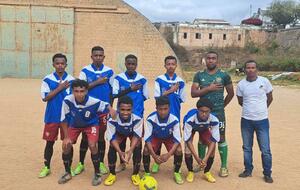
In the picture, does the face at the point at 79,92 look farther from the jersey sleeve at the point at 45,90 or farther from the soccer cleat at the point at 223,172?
the soccer cleat at the point at 223,172

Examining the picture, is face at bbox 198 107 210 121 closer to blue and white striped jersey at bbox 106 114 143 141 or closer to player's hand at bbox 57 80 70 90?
blue and white striped jersey at bbox 106 114 143 141

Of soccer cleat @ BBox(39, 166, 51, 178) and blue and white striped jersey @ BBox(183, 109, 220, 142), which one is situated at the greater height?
blue and white striped jersey @ BBox(183, 109, 220, 142)

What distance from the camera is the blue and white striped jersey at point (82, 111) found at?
504cm

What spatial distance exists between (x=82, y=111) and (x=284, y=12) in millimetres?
67794

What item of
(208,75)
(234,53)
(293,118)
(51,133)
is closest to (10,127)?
(51,133)

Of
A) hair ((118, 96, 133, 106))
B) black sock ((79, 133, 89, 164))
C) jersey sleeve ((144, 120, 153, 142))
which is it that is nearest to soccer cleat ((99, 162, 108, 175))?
black sock ((79, 133, 89, 164))

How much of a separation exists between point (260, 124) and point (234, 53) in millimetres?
52536

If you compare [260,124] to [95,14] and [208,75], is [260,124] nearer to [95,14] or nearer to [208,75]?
[208,75]

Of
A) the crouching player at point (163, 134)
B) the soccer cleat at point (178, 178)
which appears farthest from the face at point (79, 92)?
the soccer cleat at point (178, 178)

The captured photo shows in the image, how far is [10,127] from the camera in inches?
336

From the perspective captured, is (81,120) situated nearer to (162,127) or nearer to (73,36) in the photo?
(162,127)

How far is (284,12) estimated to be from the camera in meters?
67.1

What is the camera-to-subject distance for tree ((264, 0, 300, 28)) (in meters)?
67.1

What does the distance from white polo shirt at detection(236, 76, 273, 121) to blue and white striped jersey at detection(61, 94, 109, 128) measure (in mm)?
1889
